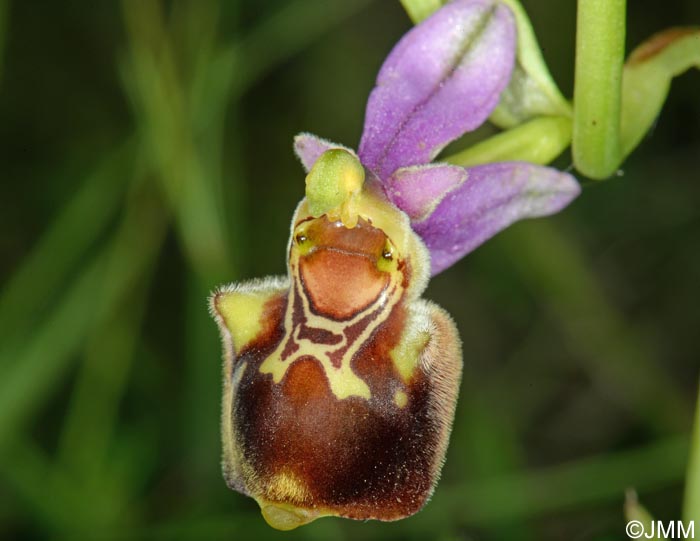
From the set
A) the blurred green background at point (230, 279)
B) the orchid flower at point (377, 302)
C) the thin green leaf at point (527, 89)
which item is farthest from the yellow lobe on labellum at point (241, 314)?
the blurred green background at point (230, 279)

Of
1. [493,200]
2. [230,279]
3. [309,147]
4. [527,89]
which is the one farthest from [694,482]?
[230,279]

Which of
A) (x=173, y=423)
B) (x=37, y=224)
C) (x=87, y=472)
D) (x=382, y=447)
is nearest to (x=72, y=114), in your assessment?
(x=37, y=224)

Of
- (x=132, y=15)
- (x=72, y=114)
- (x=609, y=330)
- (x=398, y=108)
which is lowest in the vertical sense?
(x=609, y=330)

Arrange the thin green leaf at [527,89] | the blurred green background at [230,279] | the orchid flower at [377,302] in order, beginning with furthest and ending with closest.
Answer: the blurred green background at [230,279] → the thin green leaf at [527,89] → the orchid flower at [377,302]

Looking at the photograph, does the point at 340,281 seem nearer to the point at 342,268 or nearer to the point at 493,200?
the point at 342,268

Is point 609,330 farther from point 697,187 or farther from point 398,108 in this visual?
point 398,108

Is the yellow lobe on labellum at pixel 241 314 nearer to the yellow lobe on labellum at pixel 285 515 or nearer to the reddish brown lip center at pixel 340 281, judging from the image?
the reddish brown lip center at pixel 340 281
